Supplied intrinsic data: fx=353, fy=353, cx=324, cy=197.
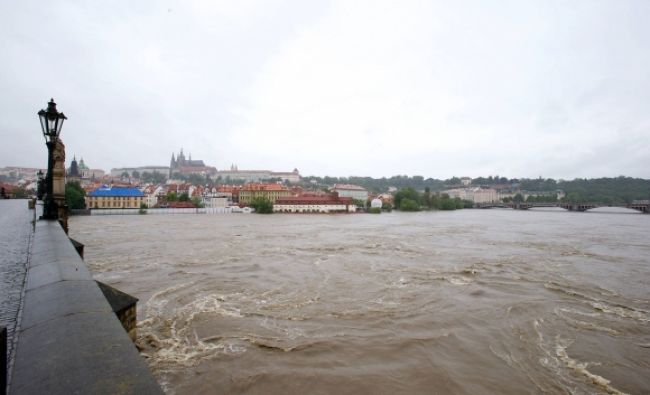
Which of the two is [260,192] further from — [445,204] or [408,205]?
[445,204]

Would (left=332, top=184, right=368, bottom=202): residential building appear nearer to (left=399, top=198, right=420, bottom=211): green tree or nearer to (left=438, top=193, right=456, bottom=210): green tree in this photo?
(left=438, top=193, right=456, bottom=210): green tree

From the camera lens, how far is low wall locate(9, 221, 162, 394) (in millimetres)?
1626

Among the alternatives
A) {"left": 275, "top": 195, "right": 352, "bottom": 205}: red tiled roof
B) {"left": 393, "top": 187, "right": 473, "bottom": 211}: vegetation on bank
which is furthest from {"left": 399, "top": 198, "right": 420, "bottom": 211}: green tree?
{"left": 275, "top": 195, "right": 352, "bottom": 205}: red tiled roof

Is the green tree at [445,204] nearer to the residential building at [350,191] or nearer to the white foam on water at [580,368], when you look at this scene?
the residential building at [350,191]

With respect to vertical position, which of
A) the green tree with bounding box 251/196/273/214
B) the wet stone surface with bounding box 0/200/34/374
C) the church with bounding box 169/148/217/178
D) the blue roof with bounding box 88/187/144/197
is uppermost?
the church with bounding box 169/148/217/178

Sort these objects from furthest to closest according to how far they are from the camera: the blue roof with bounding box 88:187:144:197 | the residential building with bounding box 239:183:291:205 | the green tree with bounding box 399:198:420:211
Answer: the residential building with bounding box 239:183:291:205 → the green tree with bounding box 399:198:420:211 → the blue roof with bounding box 88:187:144:197

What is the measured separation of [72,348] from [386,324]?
25.9ft

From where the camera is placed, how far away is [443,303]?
10680 mm

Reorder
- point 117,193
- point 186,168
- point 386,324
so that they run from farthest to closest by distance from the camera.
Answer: point 186,168 → point 117,193 → point 386,324

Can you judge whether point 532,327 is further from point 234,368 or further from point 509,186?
point 509,186

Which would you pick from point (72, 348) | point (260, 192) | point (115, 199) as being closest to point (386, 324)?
point (72, 348)

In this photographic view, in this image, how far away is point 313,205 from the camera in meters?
75.7

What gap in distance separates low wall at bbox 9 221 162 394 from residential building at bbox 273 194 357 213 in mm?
70063

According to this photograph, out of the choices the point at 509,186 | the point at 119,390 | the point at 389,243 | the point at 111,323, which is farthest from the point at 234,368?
the point at 509,186
